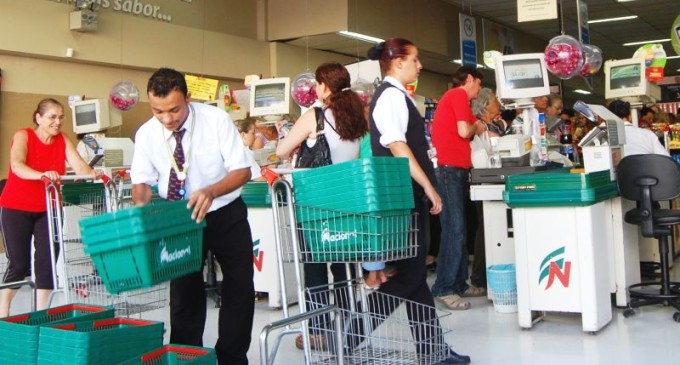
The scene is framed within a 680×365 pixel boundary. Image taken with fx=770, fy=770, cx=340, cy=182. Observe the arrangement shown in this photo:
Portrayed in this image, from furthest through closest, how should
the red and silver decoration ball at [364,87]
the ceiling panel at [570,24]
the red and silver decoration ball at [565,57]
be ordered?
the ceiling panel at [570,24] → the red and silver decoration ball at [565,57] → the red and silver decoration ball at [364,87]

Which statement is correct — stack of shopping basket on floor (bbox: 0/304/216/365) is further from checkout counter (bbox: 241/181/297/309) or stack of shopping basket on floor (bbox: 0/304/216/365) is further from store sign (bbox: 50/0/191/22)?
store sign (bbox: 50/0/191/22)

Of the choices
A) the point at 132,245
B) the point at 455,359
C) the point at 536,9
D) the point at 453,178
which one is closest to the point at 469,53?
the point at 536,9

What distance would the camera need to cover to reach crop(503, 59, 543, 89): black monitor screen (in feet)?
18.9

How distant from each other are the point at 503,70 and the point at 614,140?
3.43ft

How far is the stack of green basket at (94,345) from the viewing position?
2480 mm

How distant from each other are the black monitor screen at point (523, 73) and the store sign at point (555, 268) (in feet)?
5.68

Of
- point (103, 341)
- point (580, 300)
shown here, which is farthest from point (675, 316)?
point (103, 341)

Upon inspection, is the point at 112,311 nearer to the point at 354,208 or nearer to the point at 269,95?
the point at 354,208

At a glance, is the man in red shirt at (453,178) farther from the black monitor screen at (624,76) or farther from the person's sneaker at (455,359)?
the black monitor screen at (624,76)

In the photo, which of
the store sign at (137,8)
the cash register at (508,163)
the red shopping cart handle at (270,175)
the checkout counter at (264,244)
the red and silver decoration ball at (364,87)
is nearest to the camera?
the red shopping cart handle at (270,175)

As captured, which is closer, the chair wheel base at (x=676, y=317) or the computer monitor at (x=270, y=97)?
Result: the chair wheel base at (x=676, y=317)

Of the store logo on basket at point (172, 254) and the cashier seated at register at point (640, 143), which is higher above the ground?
the cashier seated at register at point (640, 143)

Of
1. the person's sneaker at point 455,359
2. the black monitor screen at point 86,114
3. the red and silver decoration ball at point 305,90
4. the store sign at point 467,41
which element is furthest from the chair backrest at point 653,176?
the store sign at point 467,41

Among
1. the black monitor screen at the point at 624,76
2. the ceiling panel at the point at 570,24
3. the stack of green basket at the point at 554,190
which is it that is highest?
the ceiling panel at the point at 570,24
